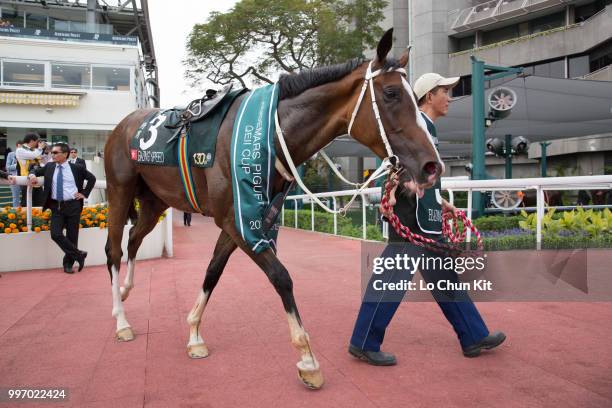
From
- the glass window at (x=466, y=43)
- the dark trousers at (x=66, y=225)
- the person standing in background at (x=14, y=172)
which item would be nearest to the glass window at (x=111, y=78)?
the person standing in background at (x=14, y=172)

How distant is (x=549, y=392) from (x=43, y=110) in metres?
25.3

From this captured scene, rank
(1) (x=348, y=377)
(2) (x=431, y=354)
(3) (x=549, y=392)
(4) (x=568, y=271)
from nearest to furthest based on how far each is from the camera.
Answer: (3) (x=549, y=392), (1) (x=348, y=377), (2) (x=431, y=354), (4) (x=568, y=271)

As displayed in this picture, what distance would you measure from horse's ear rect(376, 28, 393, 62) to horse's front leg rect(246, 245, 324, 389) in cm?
125

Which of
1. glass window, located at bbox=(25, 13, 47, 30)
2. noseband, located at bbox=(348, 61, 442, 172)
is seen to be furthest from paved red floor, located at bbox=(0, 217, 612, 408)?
glass window, located at bbox=(25, 13, 47, 30)

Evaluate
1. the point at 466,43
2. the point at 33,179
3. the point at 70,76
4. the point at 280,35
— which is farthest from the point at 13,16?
the point at 33,179

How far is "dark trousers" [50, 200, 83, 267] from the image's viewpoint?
6.06m

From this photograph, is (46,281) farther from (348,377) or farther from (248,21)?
(248,21)

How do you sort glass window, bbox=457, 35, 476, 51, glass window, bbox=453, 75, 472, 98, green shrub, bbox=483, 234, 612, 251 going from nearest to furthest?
1. green shrub, bbox=483, 234, 612, 251
2. glass window, bbox=453, 75, 472, 98
3. glass window, bbox=457, 35, 476, 51

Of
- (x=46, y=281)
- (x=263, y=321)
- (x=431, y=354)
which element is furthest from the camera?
(x=46, y=281)

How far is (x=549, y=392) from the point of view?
2.31 meters

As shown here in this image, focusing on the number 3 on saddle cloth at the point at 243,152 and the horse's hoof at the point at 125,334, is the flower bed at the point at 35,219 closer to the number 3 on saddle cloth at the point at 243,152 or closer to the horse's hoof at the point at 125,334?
the horse's hoof at the point at 125,334

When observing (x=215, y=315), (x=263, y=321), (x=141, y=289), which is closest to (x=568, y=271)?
(x=263, y=321)

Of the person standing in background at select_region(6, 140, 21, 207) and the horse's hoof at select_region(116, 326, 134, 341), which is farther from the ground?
the person standing in background at select_region(6, 140, 21, 207)

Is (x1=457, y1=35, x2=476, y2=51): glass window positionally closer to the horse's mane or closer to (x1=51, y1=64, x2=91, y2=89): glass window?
(x1=51, y1=64, x2=91, y2=89): glass window
